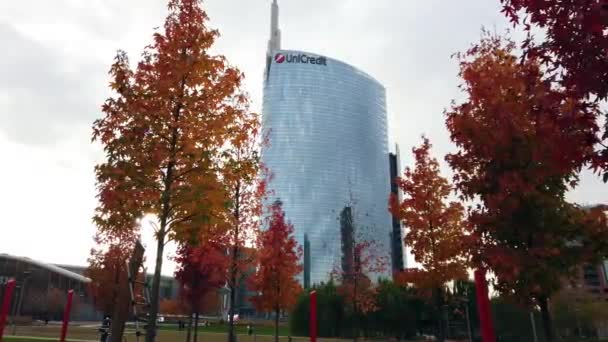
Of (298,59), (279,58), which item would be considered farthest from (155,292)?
(279,58)

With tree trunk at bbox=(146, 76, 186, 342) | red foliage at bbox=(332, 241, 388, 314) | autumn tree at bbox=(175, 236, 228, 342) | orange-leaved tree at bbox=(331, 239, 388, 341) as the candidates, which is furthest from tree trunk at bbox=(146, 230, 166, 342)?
red foliage at bbox=(332, 241, 388, 314)

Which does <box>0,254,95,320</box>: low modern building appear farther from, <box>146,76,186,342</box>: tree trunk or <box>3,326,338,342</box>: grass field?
<box>146,76,186,342</box>: tree trunk

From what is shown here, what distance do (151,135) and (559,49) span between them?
9.85 meters

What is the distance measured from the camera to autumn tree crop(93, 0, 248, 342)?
1158 centimetres

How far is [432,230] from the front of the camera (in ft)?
72.4

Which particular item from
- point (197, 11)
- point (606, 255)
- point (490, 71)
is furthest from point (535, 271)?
point (197, 11)

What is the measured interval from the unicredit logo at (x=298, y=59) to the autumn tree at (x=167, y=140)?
6432 inches

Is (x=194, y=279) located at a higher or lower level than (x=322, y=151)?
lower

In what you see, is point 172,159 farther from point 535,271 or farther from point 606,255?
point 606,255

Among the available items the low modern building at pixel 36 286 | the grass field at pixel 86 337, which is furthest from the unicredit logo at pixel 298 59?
the grass field at pixel 86 337

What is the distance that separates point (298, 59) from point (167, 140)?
166 m

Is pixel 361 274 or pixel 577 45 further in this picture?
pixel 361 274

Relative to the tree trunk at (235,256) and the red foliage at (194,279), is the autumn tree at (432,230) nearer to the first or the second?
the tree trunk at (235,256)

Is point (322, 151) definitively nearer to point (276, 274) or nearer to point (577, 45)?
point (276, 274)
